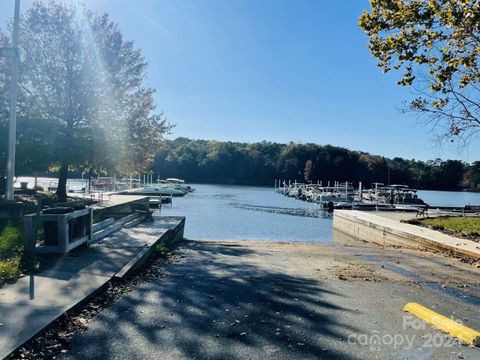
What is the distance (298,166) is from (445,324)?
139 meters

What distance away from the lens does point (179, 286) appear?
263 inches

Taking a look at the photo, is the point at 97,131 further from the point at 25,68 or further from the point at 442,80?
the point at 442,80

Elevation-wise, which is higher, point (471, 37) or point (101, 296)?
point (471, 37)

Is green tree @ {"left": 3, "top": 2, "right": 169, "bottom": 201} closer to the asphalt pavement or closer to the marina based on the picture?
the asphalt pavement

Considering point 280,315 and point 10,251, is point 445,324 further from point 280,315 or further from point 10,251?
point 10,251

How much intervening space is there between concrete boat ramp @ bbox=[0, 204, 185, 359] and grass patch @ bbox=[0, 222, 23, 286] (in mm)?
205

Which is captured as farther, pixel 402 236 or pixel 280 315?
A: pixel 402 236

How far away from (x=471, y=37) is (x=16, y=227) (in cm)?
1303

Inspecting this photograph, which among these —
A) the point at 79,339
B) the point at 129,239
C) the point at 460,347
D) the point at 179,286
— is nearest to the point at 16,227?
the point at 129,239

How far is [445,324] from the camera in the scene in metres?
5.08

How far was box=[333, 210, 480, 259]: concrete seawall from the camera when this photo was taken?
1348cm

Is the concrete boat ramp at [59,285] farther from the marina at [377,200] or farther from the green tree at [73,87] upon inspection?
the marina at [377,200]

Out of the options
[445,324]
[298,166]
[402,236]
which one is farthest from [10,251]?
[298,166]

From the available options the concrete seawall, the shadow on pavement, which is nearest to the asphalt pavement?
the shadow on pavement
